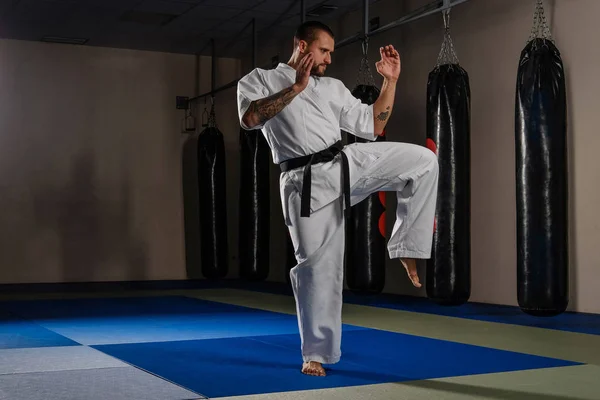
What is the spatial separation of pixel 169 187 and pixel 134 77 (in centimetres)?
183

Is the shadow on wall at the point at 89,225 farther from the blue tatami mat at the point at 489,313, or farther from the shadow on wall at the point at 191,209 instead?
the blue tatami mat at the point at 489,313

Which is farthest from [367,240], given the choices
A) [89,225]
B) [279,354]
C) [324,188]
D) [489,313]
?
[89,225]

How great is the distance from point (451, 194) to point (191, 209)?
6912mm

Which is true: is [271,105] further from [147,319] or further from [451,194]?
[147,319]

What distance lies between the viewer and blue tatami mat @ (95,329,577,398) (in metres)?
3.81

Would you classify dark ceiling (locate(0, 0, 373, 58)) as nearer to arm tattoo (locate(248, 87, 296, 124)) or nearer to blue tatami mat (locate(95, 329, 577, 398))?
blue tatami mat (locate(95, 329, 577, 398))

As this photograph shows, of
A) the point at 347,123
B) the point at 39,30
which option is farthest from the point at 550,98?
the point at 39,30

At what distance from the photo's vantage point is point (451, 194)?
22.2ft

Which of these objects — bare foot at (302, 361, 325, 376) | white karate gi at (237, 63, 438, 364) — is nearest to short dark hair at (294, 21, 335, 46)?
white karate gi at (237, 63, 438, 364)

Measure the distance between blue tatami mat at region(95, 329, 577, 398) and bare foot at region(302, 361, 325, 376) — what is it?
46 millimetres

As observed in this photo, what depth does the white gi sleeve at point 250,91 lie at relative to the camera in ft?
13.2

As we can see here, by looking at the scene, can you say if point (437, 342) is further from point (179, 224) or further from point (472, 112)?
point (179, 224)

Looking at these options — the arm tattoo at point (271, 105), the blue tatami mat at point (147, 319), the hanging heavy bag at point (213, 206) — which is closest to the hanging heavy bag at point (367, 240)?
the blue tatami mat at point (147, 319)

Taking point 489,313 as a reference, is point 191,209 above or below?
above
